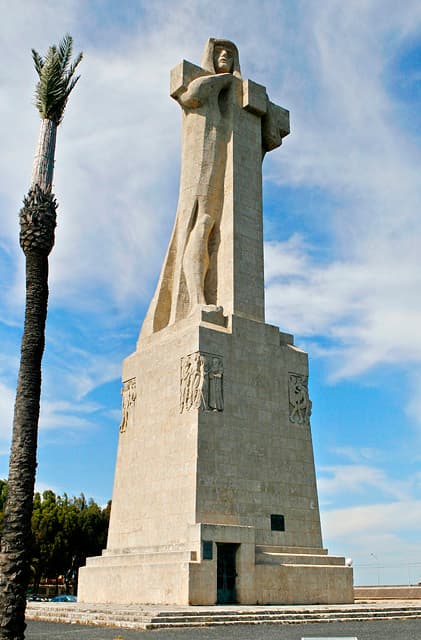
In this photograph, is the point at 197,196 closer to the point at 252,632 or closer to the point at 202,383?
the point at 202,383

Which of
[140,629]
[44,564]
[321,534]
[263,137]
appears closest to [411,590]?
[321,534]

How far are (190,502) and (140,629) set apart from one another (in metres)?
5.37

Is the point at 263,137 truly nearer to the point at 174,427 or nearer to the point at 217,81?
the point at 217,81

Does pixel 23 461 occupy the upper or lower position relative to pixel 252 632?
upper

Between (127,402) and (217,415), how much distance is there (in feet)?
13.3

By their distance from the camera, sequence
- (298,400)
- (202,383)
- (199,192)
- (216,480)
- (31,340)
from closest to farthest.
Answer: (31,340) < (216,480) < (202,383) < (298,400) < (199,192)

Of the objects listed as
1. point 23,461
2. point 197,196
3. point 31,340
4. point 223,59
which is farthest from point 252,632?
point 223,59

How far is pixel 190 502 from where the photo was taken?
16.7m

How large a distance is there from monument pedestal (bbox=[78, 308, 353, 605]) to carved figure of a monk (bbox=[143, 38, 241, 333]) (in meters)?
1.35

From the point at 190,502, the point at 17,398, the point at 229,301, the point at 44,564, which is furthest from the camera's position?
the point at 44,564

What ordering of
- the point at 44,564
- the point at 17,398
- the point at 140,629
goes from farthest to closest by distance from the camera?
1. the point at 44,564
2. the point at 140,629
3. the point at 17,398

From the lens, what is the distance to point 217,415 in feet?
58.2

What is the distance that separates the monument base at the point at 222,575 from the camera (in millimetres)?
15219

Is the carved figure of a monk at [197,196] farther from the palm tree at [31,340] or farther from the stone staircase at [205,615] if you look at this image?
the palm tree at [31,340]
